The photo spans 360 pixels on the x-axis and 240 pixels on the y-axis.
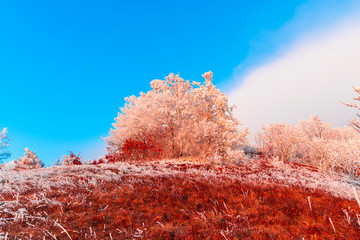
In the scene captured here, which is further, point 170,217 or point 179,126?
point 179,126

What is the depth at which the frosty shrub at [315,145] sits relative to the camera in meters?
15.8

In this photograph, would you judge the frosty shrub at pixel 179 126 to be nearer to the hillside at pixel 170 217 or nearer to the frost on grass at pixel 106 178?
the frost on grass at pixel 106 178

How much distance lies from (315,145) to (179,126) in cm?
1701

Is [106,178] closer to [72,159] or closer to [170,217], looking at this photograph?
[170,217]

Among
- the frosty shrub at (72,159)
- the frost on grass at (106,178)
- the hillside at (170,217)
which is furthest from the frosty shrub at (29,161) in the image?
the hillside at (170,217)

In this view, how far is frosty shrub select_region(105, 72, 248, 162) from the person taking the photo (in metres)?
16.1

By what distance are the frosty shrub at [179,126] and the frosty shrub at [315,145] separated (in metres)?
8.76

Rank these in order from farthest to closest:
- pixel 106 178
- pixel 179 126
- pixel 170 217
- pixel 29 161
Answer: pixel 179 126, pixel 29 161, pixel 106 178, pixel 170 217

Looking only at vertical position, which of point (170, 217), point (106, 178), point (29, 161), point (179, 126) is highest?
point (179, 126)

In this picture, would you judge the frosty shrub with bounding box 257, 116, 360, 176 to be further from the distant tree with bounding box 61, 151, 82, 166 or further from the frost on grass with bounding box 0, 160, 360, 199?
the distant tree with bounding box 61, 151, 82, 166

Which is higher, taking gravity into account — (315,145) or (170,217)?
(315,145)

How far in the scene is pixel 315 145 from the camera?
814 inches

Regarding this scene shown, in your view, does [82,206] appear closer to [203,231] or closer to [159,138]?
[203,231]

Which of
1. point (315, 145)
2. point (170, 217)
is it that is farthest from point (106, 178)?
point (315, 145)
